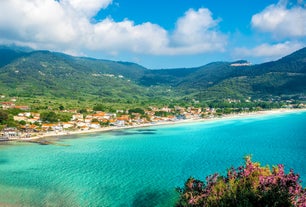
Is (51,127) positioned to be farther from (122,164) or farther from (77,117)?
(122,164)

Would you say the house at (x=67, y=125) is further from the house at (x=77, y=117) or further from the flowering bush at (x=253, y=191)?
the flowering bush at (x=253, y=191)

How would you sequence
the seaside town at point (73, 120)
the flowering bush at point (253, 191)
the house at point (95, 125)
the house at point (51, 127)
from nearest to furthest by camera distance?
the flowering bush at point (253, 191) < the seaside town at point (73, 120) < the house at point (51, 127) < the house at point (95, 125)

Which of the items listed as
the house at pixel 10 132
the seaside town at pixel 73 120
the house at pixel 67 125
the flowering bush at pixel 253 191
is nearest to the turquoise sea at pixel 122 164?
the flowering bush at pixel 253 191

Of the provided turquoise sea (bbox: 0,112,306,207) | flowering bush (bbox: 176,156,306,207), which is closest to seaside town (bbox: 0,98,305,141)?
turquoise sea (bbox: 0,112,306,207)

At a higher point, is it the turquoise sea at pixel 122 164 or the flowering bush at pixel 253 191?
the flowering bush at pixel 253 191

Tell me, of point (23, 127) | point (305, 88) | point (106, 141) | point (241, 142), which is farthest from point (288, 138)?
point (305, 88)

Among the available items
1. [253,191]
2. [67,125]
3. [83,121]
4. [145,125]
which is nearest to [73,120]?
[83,121]
